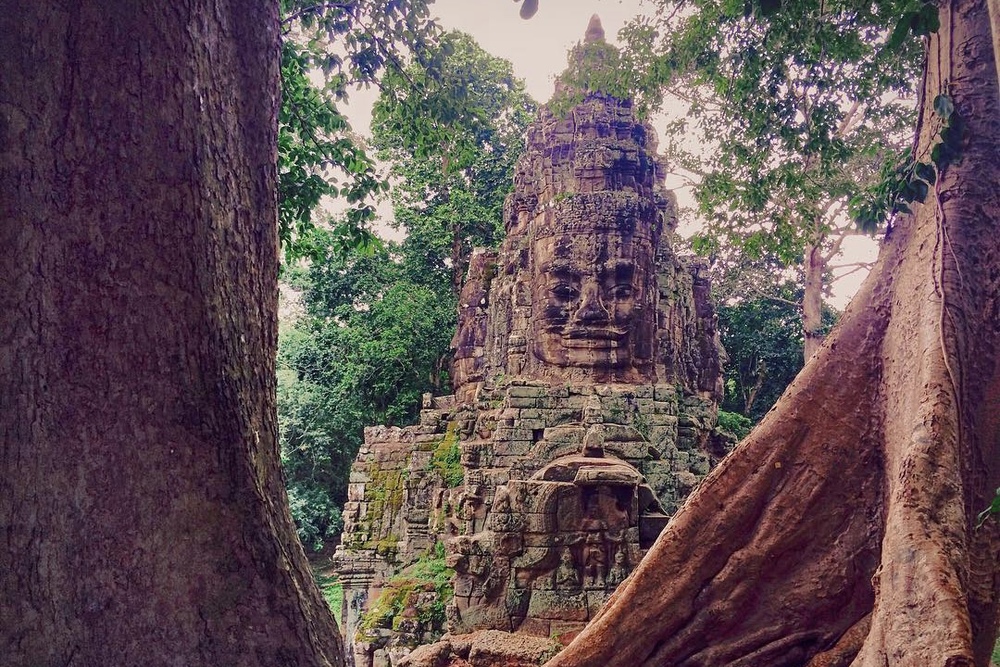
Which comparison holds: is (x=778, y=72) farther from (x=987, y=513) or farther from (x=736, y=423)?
(x=736, y=423)

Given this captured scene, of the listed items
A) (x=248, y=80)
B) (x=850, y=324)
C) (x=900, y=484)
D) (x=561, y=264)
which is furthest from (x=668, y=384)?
(x=248, y=80)

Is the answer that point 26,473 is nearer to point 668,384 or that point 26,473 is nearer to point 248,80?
point 248,80

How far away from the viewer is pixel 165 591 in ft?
6.87

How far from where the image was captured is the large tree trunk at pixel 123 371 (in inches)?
80.4

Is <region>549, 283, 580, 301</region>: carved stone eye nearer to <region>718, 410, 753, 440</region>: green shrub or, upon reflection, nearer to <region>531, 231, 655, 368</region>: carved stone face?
<region>531, 231, 655, 368</region>: carved stone face

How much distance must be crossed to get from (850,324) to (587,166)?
27.1 feet

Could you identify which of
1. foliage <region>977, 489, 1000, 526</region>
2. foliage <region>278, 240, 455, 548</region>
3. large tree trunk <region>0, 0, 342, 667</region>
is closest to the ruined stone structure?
foliage <region>977, 489, 1000, 526</region>

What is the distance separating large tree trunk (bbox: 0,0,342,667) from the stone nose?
8.22 m

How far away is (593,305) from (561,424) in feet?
6.11

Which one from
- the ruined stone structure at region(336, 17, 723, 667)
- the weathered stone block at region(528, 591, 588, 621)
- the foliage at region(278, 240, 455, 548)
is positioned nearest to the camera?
the weathered stone block at region(528, 591, 588, 621)

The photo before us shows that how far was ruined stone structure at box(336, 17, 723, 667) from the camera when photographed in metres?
7.42

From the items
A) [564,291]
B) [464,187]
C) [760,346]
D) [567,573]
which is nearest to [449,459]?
[564,291]

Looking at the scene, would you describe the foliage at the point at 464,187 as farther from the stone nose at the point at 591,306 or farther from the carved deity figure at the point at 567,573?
the carved deity figure at the point at 567,573

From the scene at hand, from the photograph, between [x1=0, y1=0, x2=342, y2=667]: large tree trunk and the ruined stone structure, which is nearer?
[x1=0, y1=0, x2=342, y2=667]: large tree trunk
